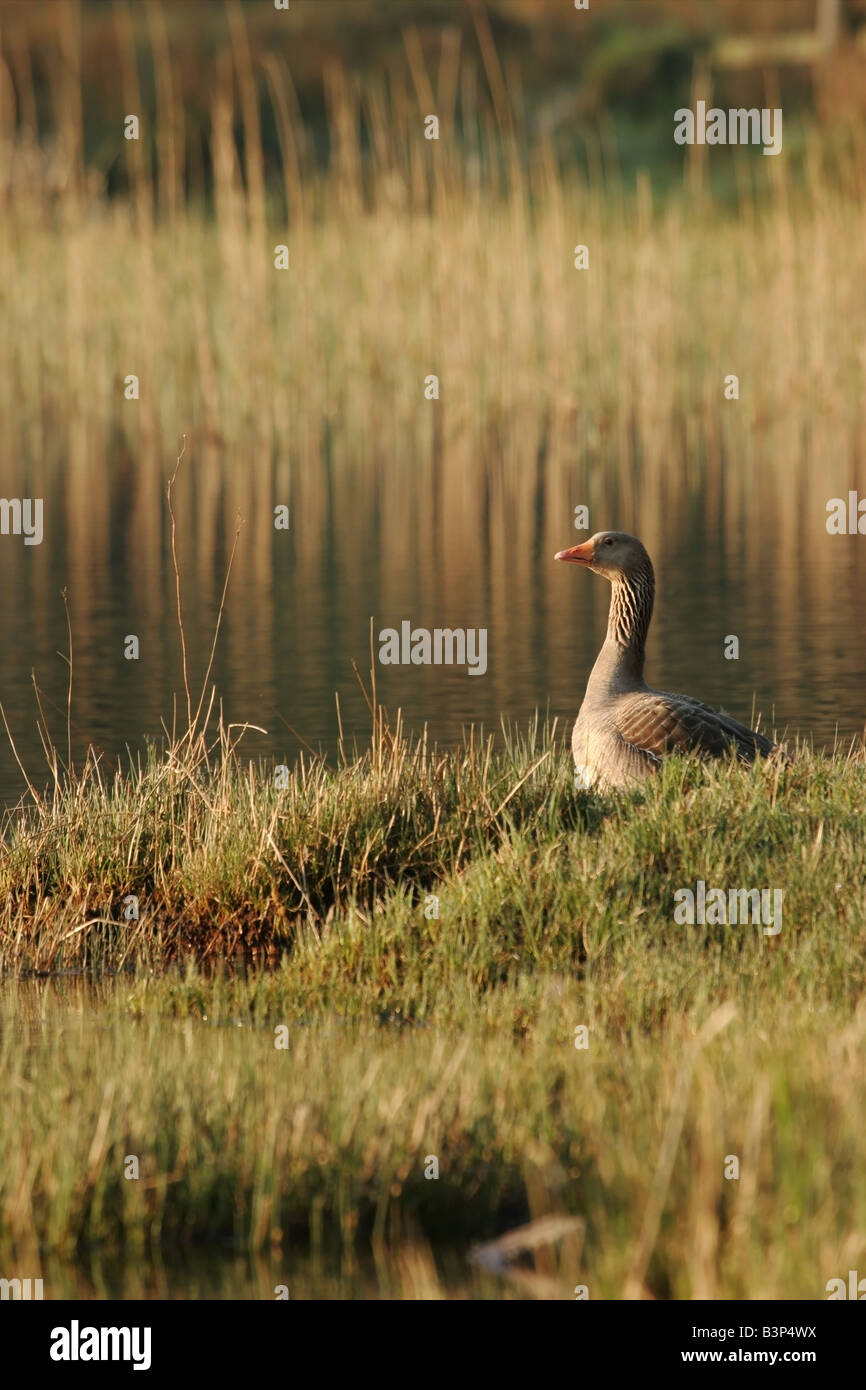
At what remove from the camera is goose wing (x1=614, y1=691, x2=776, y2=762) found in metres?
8.73

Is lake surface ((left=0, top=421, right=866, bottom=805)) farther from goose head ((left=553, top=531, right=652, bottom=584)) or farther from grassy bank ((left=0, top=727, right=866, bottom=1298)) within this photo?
grassy bank ((left=0, top=727, right=866, bottom=1298))

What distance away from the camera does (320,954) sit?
23.9 ft

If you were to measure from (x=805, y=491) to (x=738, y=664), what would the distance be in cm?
834

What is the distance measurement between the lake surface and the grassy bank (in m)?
2.86

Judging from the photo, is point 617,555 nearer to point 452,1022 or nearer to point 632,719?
point 632,719

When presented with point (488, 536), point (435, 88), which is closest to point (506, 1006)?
point (488, 536)

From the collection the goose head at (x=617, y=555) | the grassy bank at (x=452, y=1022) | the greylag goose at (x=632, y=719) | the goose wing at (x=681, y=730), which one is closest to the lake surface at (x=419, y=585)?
the goose head at (x=617, y=555)

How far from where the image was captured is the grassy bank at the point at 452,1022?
5094mm

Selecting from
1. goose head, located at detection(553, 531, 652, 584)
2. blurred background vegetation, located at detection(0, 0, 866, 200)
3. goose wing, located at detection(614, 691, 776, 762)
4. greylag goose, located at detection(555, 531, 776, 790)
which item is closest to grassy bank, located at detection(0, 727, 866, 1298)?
greylag goose, located at detection(555, 531, 776, 790)

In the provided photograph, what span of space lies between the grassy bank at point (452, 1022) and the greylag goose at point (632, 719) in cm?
24

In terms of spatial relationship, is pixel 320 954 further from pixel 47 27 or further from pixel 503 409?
pixel 47 27

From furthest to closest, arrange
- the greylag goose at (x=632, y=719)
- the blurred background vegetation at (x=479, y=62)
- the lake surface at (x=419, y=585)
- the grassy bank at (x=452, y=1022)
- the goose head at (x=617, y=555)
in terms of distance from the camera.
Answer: the blurred background vegetation at (x=479, y=62) < the lake surface at (x=419, y=585) < the goose head at (x=617, y=555) < the greylag goose at (x=632, y=719) < the grassy bank at (x=452, y=1022)

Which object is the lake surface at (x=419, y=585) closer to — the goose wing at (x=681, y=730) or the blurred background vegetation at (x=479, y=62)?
the goose wing at (x=681, y=730)

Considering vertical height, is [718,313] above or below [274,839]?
above
